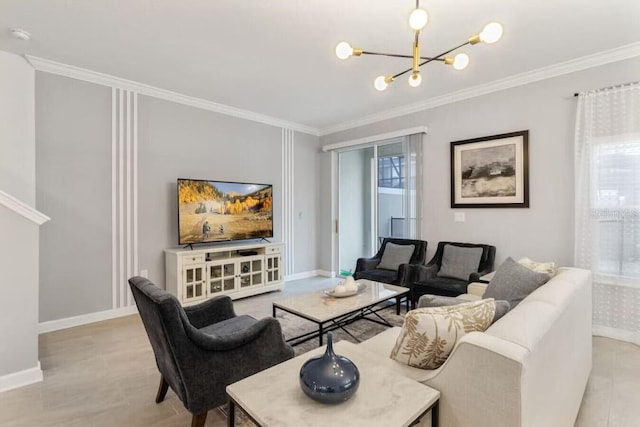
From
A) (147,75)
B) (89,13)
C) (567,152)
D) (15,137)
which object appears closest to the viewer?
(89,13)

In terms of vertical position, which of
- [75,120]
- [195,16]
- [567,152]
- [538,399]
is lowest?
[538,399]

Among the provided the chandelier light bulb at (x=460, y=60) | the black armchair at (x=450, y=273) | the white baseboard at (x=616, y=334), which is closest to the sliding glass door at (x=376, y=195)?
the black armchair at (x=450, y=273)

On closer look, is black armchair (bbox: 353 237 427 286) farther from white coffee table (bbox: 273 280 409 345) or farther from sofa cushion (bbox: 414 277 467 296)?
white coffee table (bbox: 273 280 409 345)

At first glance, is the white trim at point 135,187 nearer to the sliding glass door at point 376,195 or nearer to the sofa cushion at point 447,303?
the sliding glass door at point 376,195

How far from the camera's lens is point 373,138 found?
5070mm

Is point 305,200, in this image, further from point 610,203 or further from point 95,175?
point 610,203

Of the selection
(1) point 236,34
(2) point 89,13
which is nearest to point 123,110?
(2) point 89,13

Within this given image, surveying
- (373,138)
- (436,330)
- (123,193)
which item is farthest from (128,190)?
(436,330)

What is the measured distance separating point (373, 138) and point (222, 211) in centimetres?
257

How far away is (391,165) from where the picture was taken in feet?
17.3

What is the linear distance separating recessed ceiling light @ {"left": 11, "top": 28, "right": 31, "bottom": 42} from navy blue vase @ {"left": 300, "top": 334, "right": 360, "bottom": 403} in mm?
3631

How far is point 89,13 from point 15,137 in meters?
1.55

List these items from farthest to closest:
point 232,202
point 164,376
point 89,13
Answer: point 232,202
point 89,13
point 164,376

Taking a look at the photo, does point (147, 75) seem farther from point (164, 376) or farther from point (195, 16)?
point (164, 376)
